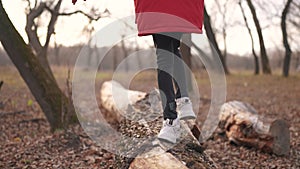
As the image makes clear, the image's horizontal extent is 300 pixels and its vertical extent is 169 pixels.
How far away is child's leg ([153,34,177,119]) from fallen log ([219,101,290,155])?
8.50 ft

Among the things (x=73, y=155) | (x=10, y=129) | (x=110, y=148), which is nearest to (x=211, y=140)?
(x=110, y=148)

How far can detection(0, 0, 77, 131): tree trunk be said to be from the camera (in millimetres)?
5457

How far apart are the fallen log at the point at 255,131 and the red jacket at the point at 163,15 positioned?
9.41ft

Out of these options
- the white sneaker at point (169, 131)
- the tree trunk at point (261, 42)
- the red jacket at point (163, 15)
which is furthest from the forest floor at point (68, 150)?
the tree trunk at point (261, 42)

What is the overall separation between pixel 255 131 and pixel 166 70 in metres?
2.78

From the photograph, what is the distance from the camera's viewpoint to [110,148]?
5.26 m

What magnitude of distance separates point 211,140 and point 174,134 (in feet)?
9.98

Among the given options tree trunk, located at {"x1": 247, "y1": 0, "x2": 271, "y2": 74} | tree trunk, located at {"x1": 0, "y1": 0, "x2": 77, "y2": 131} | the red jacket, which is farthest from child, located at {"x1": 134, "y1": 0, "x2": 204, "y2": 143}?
tree trunk, located at {"x1": 247, "y1": 0, "x2": 271, "y2": 74}

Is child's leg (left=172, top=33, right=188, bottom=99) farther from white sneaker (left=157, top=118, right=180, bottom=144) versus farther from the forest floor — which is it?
the forest floor

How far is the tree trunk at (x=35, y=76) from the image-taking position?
5.46 metres

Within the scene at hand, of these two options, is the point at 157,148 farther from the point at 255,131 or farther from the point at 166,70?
the point at 255,131

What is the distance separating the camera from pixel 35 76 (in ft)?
19.1

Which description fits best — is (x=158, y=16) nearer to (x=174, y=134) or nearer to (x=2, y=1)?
(x=174, y=134)

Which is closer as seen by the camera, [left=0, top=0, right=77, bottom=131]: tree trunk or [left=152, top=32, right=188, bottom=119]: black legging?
[left=152, top=32, right=188, bottom=119]: black legging
